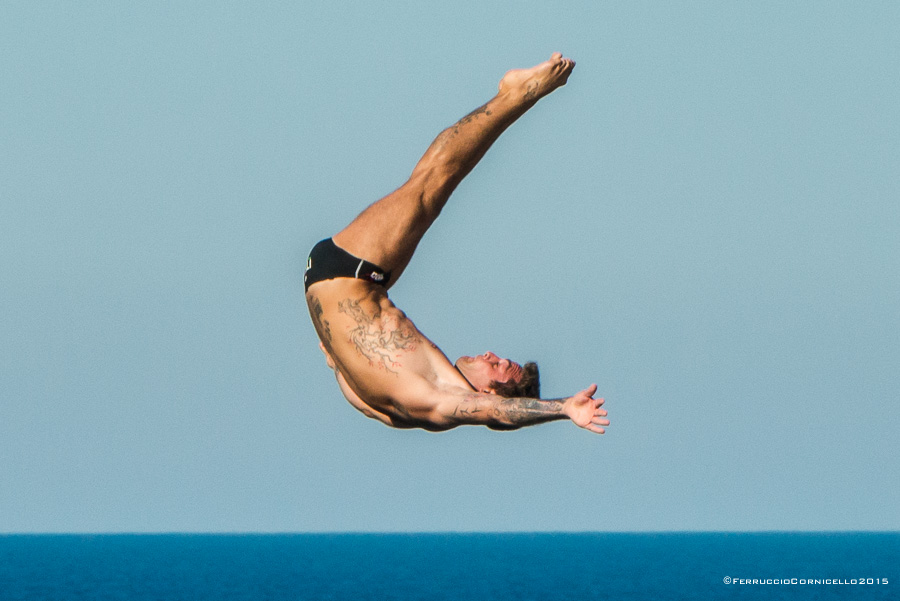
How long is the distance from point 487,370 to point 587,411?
2.56 metres

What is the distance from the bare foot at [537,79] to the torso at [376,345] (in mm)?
2182

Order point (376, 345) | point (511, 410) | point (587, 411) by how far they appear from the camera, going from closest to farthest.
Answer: point (587, 411)
point (511, 410)
point (376, 345)

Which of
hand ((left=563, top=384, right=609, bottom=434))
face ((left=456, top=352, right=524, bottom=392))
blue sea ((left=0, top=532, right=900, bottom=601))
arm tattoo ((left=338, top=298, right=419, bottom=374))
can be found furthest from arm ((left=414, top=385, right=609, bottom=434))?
blue sea ((left=0, top=532, right=900, bottom=601))

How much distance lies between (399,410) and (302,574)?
130 meters

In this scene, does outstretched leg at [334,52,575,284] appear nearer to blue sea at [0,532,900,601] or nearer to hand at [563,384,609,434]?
hand at [563,384,609,434]

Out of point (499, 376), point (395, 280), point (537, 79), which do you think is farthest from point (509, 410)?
point (537, 79)

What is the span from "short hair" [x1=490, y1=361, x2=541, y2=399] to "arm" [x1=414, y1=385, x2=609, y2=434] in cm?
89

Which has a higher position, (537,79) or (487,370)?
(537,79)

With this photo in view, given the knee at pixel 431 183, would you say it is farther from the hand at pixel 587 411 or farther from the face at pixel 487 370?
the hand at pixel 587 411

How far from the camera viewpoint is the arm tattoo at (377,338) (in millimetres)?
12234

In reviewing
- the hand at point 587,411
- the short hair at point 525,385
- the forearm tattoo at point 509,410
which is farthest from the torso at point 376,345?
the hand at point 587,411

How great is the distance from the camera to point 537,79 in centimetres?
1275

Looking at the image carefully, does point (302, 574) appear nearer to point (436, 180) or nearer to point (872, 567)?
Result: point (872, 567)

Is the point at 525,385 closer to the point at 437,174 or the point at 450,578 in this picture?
the point at 437,174
